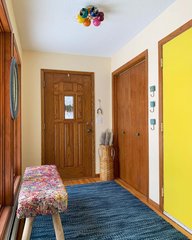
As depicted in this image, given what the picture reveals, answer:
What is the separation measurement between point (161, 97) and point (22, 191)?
1.79 meters

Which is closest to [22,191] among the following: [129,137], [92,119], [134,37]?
[129,137]

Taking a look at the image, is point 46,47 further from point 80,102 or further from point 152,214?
point 152,214

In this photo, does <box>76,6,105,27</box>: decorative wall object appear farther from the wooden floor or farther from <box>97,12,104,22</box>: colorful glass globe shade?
the wooden floor

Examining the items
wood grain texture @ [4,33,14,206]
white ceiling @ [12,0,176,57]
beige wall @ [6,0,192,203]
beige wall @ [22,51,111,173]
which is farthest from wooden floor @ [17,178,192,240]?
white ceiling @ [12,0,176,57]

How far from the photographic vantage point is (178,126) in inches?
80.3

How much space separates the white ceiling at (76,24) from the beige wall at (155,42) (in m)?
0.09

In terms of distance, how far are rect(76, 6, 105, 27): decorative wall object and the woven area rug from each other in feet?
7.49

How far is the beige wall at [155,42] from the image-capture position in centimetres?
200

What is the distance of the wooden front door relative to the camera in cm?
358

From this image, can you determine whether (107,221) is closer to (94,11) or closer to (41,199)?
(41,199)

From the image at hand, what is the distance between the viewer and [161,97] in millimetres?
2314

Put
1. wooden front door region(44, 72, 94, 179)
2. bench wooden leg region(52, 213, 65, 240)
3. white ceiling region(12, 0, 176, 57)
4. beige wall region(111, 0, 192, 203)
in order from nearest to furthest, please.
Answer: bench wooden leg region(52, 213, 65, 240)
beige wall region(111, 0, 192, 203)
white ceiling region(12, 0, 176, 57)
wooden front door region(44, 72, 94, 179)

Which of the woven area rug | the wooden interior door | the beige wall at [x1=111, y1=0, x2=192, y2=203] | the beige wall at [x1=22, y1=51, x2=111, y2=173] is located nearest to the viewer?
the woven area rug

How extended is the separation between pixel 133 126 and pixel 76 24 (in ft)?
5.64
